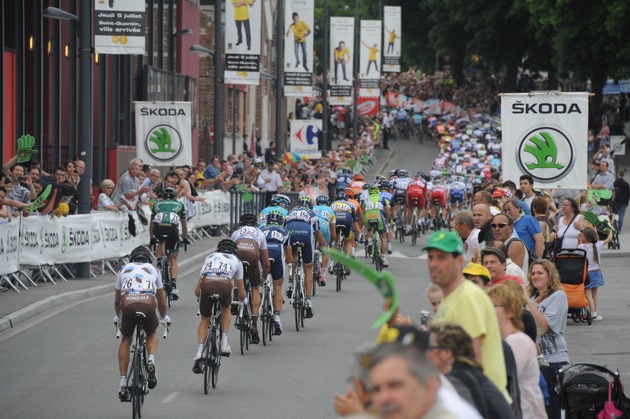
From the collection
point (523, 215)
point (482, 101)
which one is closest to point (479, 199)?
point (523, 215)

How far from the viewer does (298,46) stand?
152 ft

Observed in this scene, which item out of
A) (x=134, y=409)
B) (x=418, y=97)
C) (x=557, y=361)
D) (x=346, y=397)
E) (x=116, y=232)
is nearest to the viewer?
(x=346, y=397)

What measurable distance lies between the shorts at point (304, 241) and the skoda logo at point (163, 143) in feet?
40.1

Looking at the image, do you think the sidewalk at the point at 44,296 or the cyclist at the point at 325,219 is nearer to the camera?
the sidewalk at the point at 44,296

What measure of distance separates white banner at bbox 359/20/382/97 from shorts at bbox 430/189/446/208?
21848 millimetres

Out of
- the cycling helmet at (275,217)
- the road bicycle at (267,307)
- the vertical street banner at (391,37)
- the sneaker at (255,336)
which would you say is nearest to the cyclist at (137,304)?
the sneaker at (255,336)

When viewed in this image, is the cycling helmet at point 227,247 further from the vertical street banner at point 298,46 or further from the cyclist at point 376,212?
the vertical street banner at point 298,46

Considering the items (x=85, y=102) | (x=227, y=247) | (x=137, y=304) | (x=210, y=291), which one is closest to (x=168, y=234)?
(x=85, y=102)

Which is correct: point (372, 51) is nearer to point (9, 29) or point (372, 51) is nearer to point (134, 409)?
point (9, 29)

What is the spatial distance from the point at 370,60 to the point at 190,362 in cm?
4623

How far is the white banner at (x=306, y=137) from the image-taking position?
4641 centimetres

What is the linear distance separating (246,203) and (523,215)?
22.7 meters

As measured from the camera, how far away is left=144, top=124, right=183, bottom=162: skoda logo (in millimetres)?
31406

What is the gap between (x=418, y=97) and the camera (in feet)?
318
